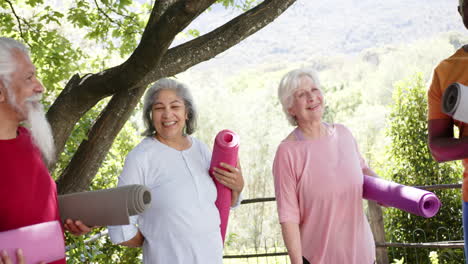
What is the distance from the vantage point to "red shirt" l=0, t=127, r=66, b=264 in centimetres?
169

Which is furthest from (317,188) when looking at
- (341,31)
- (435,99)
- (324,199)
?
(341,31)

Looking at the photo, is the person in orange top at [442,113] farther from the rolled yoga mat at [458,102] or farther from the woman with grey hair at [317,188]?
the woman with grey hair at [317,188]

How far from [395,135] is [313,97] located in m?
5.70

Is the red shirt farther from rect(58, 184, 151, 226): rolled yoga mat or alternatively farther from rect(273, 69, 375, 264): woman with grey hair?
rect(273, 69, 375, 264): woman with grey hair

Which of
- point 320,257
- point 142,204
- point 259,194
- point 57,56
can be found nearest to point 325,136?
point 320,257

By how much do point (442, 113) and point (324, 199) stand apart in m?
0.73

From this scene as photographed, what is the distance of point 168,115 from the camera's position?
240cm

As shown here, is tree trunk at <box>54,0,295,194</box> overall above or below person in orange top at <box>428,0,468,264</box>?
above

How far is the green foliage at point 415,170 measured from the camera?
23.5ft

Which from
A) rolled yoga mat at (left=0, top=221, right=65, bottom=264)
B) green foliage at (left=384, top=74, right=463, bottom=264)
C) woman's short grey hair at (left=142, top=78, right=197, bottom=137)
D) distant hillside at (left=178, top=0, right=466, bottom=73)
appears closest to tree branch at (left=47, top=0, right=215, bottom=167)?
woman's short grey hair at (left=142, top=78, right=197, bottom=137)

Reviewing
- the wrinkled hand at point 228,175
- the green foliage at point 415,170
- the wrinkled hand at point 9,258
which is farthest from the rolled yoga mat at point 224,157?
the green foliage at point 415,170

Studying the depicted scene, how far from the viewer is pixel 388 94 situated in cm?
4034

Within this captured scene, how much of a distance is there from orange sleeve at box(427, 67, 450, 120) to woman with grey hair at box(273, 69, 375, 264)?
657mm

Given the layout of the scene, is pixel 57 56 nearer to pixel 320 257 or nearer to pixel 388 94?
pixel 320 257
